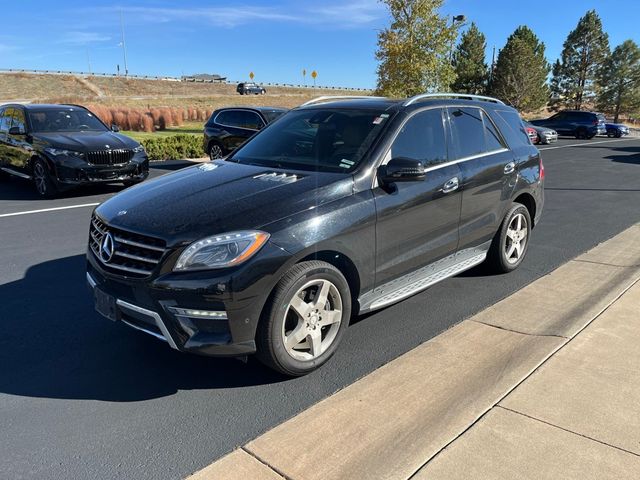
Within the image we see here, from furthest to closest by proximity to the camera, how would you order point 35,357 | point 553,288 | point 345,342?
point 553,288 → point 345,342 → point 35,357

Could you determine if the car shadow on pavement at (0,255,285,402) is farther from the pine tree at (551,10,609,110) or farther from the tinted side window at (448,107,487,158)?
the pine tree at (551,10,609,110)

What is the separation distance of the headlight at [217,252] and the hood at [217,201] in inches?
2.1

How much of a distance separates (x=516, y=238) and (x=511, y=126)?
1.18 metres

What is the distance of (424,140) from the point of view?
4.21m

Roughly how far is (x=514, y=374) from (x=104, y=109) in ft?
92.8

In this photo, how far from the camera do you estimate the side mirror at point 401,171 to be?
142 inches

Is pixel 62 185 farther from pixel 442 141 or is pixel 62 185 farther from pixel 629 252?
pixel 629 252

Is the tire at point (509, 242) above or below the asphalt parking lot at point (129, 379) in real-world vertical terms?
above

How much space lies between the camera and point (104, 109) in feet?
90.0

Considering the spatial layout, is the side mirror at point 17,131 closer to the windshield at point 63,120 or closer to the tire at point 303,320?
the windshield at point 63,120

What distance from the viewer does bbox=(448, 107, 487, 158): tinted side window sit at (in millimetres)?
4547

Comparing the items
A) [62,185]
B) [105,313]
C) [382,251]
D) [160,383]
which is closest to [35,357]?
[105,313]

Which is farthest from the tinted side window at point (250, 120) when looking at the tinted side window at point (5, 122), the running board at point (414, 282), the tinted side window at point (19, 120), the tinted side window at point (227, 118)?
the running board at point (414, 282)

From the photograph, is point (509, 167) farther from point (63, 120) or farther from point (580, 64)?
point (580, 64)
